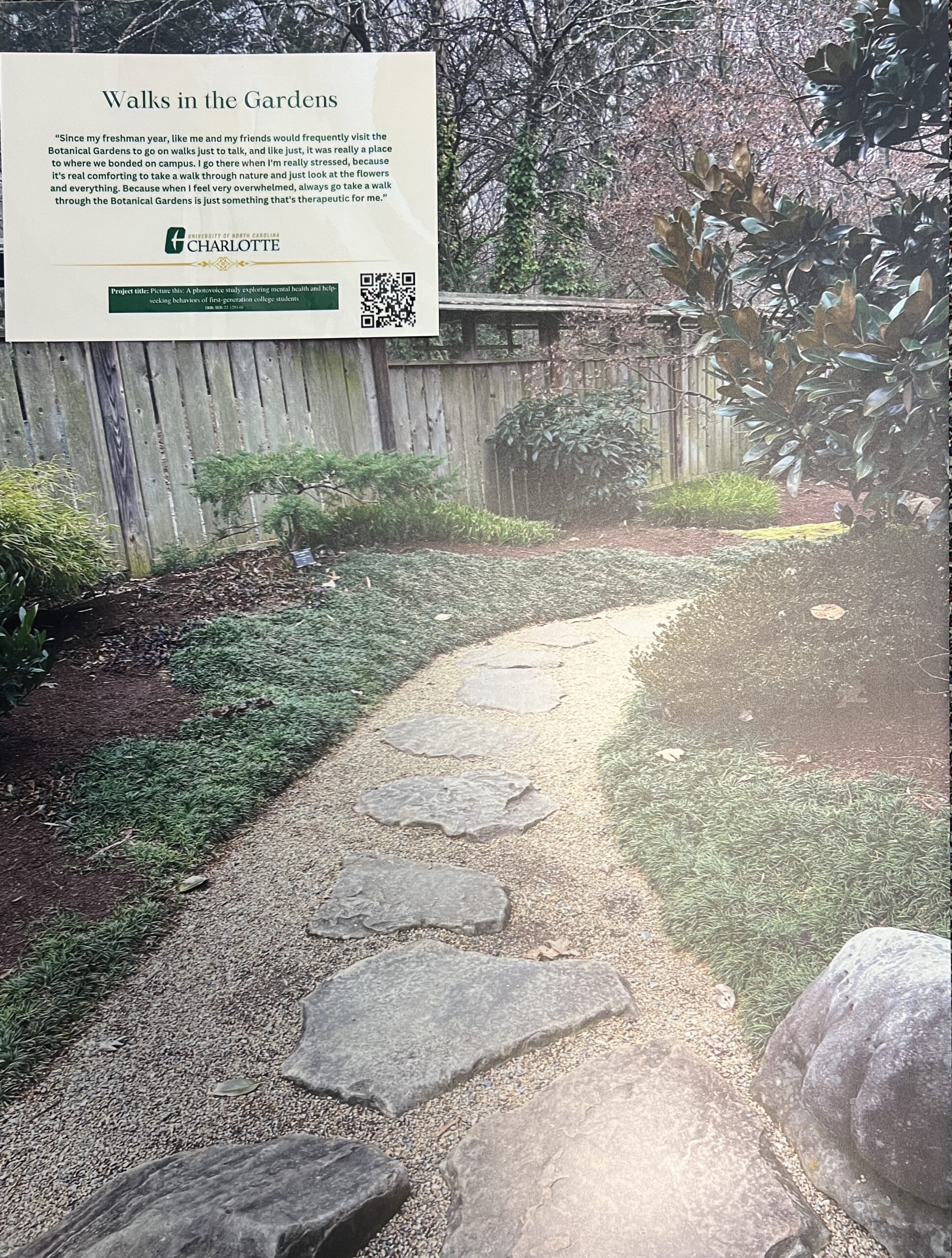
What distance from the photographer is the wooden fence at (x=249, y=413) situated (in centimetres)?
137

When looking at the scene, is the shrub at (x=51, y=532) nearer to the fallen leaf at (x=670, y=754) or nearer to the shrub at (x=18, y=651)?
the shrub at (x=18, y=651)

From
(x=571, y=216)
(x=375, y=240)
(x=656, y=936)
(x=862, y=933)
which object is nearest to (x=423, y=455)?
(x=375, y=240)

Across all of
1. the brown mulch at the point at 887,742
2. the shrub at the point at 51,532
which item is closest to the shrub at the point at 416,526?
the shrub at the point at 51,532

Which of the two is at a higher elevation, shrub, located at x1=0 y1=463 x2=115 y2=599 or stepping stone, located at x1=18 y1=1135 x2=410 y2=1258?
shrub, located at x1=0 y1=463 x2=115 y2=599

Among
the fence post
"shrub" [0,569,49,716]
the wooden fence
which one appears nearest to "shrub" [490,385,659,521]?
the wooden fence

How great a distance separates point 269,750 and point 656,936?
2.41 feet

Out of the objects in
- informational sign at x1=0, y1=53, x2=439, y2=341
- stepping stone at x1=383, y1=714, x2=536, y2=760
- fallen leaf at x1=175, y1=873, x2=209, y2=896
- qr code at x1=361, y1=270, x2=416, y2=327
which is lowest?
fallen leaf at x1=175, y1=873, x2=209, y2=896

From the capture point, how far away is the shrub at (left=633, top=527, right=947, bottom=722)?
1.19 metres

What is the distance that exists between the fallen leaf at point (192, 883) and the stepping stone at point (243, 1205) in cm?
37

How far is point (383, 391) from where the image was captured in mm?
1468

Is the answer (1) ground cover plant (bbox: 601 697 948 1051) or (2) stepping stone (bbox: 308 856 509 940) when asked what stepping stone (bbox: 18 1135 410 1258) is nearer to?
(2) stepping stone (bbox: 308 856 509 940)

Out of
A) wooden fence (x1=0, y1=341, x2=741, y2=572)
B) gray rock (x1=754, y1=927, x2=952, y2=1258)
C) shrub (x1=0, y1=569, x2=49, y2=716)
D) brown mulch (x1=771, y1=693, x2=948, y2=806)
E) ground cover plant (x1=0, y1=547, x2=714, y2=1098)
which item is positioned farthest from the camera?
shrub (x1=0, y1=569, x2=49, y2=716)

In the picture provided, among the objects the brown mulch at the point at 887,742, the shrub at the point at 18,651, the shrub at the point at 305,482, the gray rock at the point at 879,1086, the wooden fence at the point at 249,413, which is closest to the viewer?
the gray rock at the point at 879,1086

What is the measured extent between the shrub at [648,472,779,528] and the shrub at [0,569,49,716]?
1306mm
